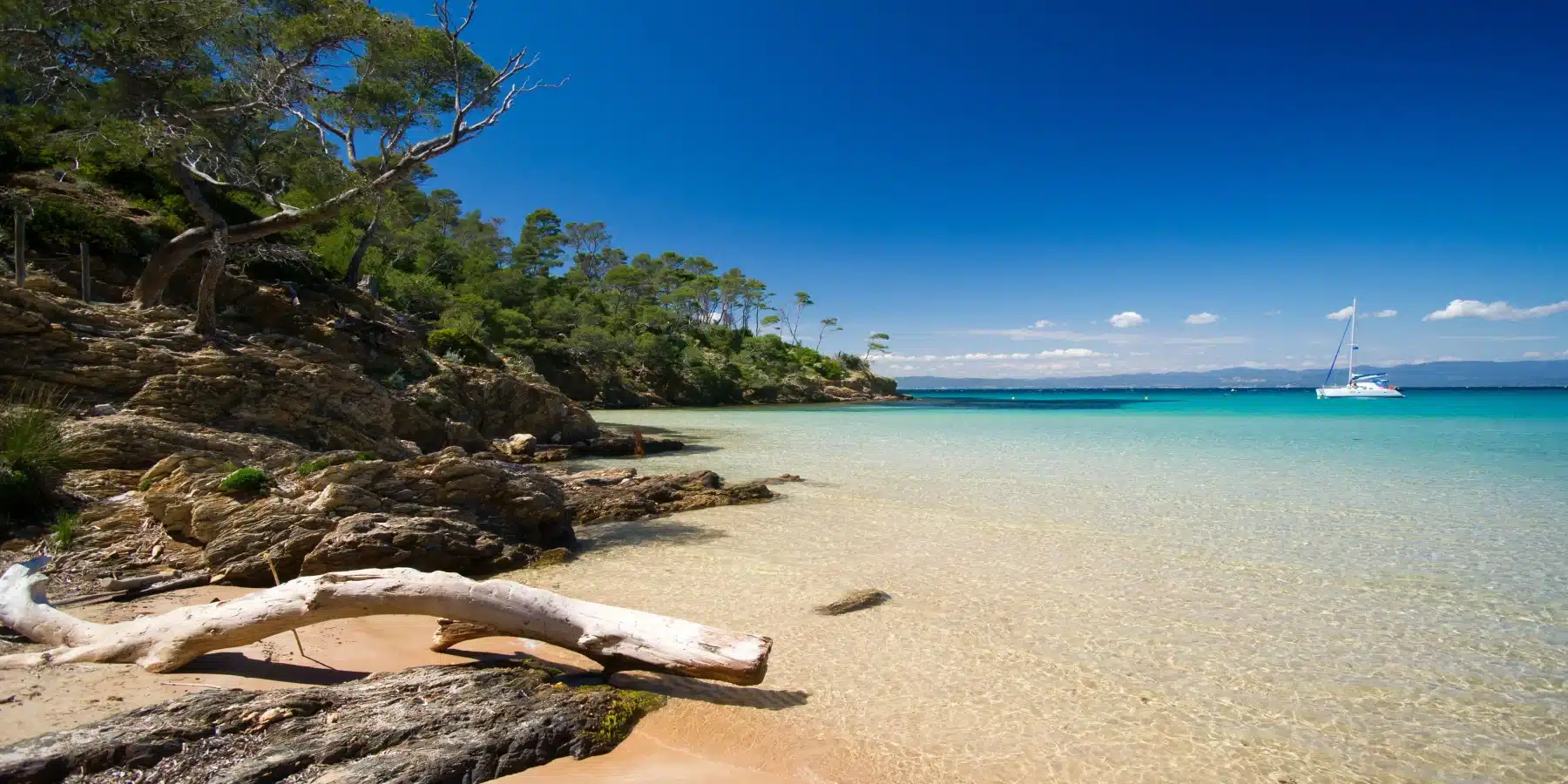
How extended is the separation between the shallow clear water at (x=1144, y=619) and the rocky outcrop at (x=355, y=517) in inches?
41.1

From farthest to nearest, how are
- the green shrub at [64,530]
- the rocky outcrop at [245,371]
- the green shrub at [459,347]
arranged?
1. the green shrub at [459,347]
2. the rocky outcrop at [245,371]
3. the green shrub at [64,530]

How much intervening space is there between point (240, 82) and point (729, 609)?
15.8 m

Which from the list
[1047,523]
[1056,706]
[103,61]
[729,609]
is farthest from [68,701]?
[103,61]

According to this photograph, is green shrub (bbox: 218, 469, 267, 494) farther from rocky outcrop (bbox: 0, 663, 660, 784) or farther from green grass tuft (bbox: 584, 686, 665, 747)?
green grass tuft (bbox: 584, 686, 665, 747)

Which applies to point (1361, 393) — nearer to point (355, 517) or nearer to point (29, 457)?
point (355, 517)

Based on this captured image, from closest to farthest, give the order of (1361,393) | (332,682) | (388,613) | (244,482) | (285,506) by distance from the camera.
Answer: (332,682) → (388,613) → (285,506) → (244,482) → (1361,393)

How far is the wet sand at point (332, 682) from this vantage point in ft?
10.9

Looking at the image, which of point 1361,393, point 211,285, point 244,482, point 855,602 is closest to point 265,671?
point 244,482

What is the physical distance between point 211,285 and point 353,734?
40.0 ft

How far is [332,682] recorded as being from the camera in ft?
13.7

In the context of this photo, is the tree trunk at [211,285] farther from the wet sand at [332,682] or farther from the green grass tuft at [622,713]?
the green grass tuft at [622,713]

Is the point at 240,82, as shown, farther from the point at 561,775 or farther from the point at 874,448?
the point at 874,448

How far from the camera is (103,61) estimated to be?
12.1m

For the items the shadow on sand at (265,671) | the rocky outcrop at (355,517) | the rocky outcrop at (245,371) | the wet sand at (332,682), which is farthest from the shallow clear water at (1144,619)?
the rocky outcrop at (245,371)
